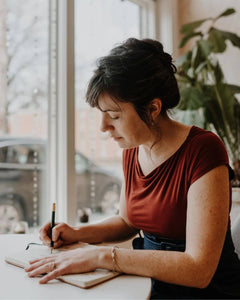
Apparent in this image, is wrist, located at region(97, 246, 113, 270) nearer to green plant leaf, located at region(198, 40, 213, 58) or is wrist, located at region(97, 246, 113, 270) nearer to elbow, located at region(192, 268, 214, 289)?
elbow, located at region(192, 268, 214, 289)

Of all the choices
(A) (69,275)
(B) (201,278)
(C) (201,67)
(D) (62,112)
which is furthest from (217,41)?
(A) (69,275)

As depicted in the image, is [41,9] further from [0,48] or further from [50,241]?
[50,241]

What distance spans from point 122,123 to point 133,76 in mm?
156

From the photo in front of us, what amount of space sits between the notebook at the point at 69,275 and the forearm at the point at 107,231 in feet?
0.32

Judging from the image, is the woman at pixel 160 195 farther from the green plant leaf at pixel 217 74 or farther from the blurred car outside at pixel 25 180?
the green plant leaf at pixel 217 74

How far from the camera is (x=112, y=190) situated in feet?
8.48

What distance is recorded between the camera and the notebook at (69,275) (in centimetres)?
90

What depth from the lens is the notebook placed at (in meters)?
0.90

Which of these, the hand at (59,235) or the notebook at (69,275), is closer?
the notebook at (69,275)

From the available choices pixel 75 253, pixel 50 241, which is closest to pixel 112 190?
pixel 50 241

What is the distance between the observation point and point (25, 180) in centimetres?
198

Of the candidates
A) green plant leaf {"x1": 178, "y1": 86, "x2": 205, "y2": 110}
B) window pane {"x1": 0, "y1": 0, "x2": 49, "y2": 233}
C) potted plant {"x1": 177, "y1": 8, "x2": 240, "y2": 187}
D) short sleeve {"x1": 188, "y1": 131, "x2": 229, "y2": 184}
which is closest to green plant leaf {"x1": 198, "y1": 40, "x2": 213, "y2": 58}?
potted plant {"x1": 177, "y1": 8, "x2": 240, "y2": 187}

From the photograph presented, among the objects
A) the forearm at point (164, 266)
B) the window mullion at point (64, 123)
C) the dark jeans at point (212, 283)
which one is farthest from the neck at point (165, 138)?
the window mullion at point (64, 123)

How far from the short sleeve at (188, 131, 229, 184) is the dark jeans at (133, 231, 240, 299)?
247 mm
